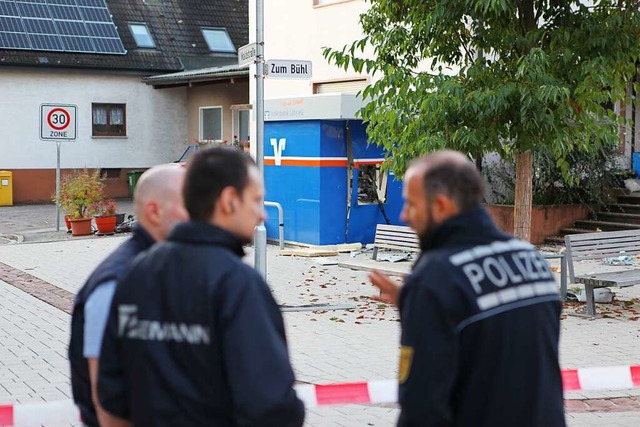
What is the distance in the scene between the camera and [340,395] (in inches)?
221

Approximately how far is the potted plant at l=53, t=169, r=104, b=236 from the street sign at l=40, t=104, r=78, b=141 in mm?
1566

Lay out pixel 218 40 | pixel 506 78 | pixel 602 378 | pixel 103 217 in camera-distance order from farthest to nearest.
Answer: pixel 218 40
pixel 103 217
pixel 506 78
pixel 602 378

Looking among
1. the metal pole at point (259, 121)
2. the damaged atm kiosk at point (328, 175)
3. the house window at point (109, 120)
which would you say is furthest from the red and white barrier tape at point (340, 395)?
the house window at point (109, 120)

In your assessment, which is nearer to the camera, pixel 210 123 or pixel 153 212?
pixel 153 212

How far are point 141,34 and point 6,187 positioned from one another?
7381mm

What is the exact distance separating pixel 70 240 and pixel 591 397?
1416cm

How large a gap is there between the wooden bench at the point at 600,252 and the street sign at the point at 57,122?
13.8 m

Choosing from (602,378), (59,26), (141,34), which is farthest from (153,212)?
(141,34)

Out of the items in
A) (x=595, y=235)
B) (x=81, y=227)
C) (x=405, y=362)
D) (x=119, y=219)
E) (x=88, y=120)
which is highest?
(x=88, y=120)

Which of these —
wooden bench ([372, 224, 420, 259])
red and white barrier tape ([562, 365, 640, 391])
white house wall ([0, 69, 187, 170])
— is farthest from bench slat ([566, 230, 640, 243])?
white house wall ([0, 69, 187, 170])

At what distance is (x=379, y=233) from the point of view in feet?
47.3

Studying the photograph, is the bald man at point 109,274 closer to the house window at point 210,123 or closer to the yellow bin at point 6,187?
the yellow bin at point 6,187

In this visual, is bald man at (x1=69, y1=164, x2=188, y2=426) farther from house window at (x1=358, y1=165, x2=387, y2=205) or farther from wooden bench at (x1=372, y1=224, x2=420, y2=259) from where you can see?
house window at (x1=358, y1=165, x2=387, y2=205)

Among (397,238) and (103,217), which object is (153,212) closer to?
(397,238)
